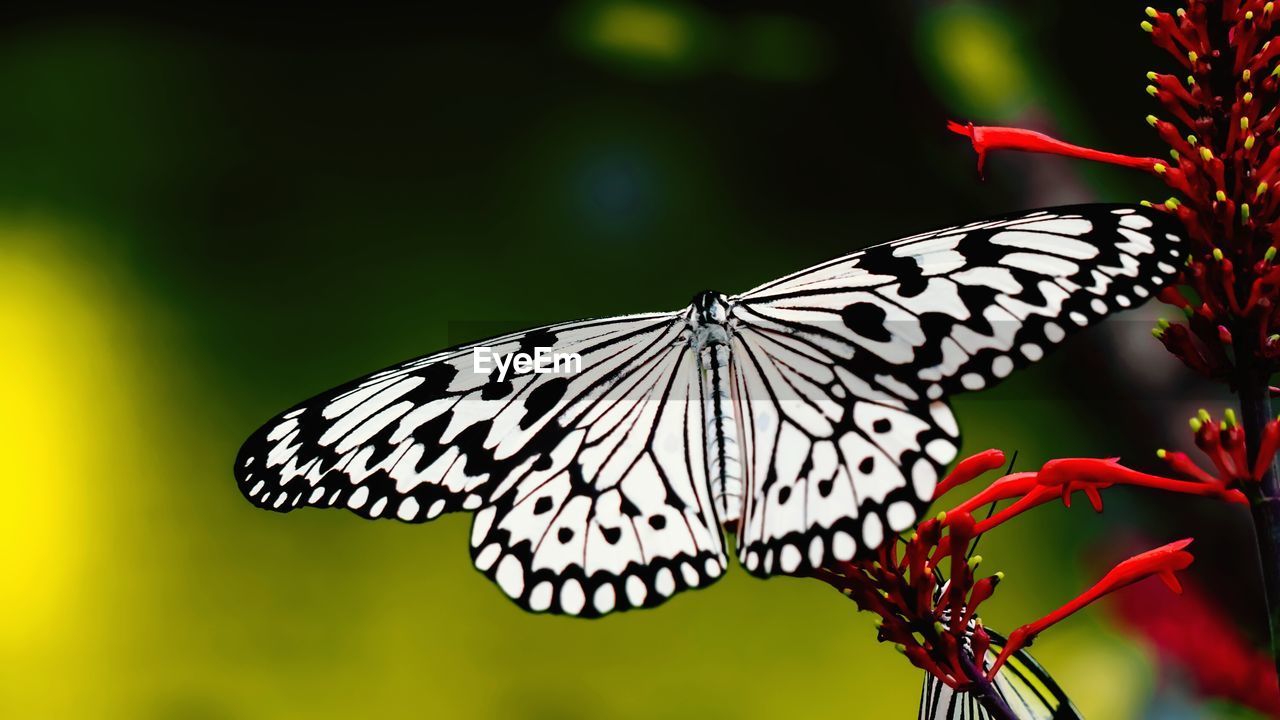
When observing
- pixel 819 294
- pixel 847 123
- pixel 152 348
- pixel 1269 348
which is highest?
pixel 847 123

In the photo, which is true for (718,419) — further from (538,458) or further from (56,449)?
(56,449)

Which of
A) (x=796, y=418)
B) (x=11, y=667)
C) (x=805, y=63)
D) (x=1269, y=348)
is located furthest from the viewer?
(x=805, y=63)

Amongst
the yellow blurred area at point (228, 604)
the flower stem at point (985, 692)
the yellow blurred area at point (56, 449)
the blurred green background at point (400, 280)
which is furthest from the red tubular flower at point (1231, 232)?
the yellow blurred area at point (56, 449)

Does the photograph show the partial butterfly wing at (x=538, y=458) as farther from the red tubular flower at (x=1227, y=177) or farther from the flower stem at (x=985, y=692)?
the red tubular flower at (x=1227, y=177)

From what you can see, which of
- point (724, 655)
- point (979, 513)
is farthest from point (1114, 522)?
point (724, 655)

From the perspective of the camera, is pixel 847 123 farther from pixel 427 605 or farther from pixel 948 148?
pixel 427 605

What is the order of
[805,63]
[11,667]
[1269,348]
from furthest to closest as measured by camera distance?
[805,63] → [11,667] → [1269,348]

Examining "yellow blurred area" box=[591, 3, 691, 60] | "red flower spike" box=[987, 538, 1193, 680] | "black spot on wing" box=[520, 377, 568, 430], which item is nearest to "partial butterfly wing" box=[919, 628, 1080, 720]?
"red flower spike" box=[987, 538, 1193, 680]
